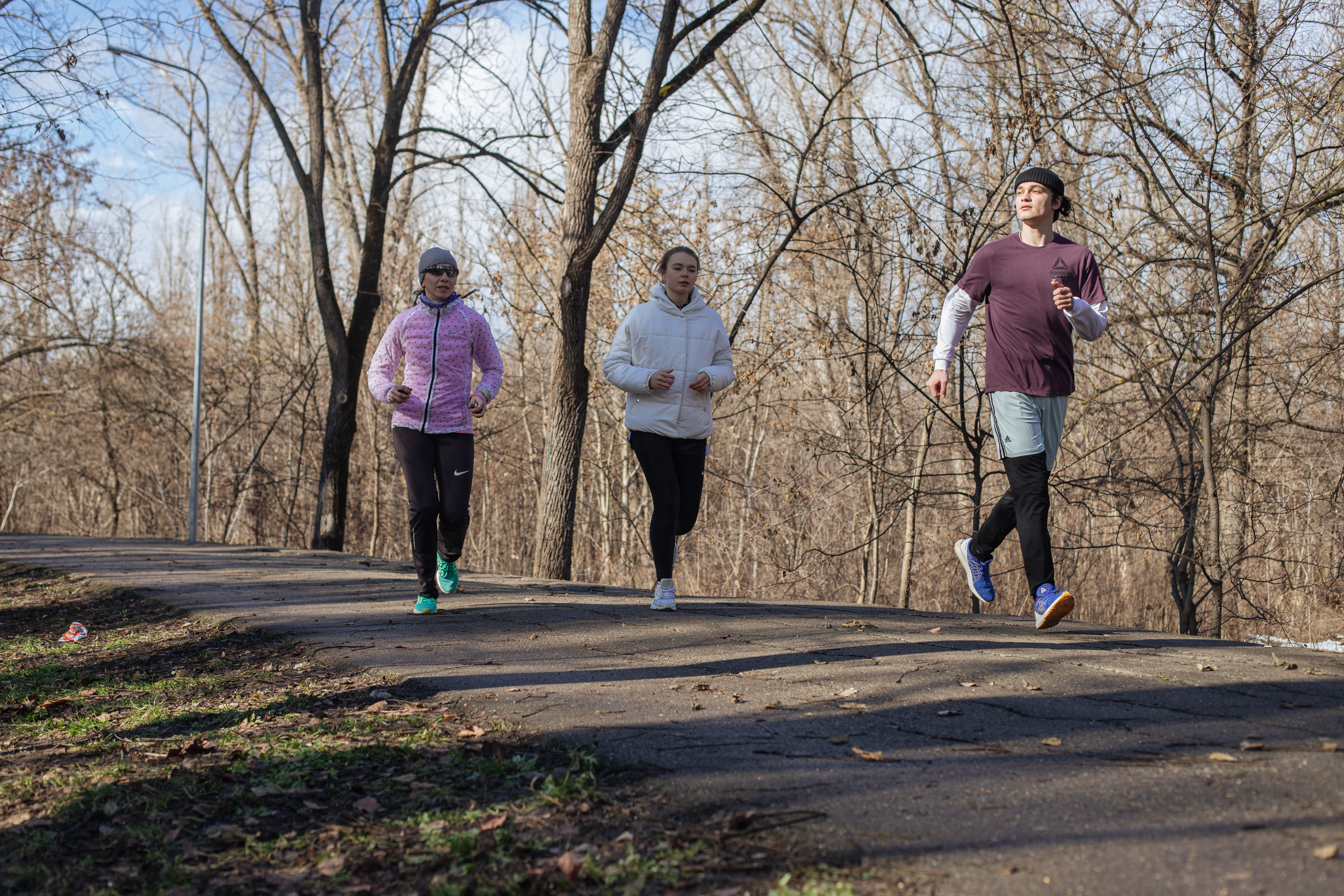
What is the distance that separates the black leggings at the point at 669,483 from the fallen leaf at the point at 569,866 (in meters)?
3.52

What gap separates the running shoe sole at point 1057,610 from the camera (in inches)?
195

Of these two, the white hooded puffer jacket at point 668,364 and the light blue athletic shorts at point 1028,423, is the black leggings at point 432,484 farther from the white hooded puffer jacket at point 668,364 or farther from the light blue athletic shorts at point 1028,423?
the light blue athletic shorts at point 1028,423

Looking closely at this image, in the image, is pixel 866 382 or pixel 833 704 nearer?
pixel 833 704

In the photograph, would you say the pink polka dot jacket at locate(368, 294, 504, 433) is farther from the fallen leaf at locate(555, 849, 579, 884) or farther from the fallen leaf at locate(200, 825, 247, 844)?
the fallen leaf at locate(555, 849, 579, 884)

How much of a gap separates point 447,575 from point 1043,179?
182 inches

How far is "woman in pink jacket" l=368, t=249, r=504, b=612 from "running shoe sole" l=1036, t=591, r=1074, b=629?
134 inches

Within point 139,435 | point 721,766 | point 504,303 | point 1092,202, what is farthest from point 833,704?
point 139,435

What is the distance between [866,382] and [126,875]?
367 inches

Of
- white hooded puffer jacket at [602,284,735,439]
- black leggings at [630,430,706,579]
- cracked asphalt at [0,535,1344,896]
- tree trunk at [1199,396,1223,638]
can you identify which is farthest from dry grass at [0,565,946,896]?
tree trunk at [1199,396,1223,638]

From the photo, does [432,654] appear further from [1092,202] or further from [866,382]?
[1092,202]

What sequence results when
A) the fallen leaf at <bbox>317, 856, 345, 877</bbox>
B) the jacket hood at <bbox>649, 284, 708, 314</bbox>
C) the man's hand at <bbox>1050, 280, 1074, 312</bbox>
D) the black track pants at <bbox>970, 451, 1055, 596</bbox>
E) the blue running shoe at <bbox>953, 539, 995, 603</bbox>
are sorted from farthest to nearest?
the jacket hood at <bbox>649, 284, 708, 314</bbox>
the blue running shoe at <bbox>953, 539, 995, 603</bbox>
the black track pants at <bbox>970, 451, 1055, 596</bbox>
the man's hand at <bbox>1050, 280, 1074, 312</bbox>
the fallen leaf at <bbox>317, 856, 345, 877</bbox>

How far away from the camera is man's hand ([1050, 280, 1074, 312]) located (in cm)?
483

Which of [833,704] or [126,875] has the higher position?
[833,704]

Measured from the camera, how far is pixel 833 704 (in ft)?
12.6
